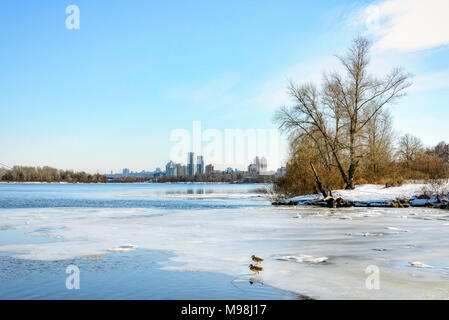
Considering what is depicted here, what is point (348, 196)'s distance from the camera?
26.0m

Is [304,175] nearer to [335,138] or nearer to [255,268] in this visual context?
[335,138]

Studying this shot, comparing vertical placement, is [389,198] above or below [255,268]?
above

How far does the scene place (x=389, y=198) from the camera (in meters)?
25.4

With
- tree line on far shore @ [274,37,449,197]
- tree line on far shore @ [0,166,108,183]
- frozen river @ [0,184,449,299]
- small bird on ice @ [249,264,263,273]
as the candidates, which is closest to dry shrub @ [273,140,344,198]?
tree line on far shore @ [274,37,449,197]

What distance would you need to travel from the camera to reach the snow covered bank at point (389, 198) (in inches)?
972

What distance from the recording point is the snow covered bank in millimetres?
24688

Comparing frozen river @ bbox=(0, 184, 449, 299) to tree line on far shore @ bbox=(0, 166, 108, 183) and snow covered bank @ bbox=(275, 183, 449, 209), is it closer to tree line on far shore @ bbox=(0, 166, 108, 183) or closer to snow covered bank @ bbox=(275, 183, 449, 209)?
snow covered bank @ bbox=(275, 183, 449, 209)

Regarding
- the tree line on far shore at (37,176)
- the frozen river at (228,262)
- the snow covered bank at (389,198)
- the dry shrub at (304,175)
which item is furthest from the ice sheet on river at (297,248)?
the tree line on far shore at (37,176)

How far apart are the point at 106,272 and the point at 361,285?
4384 millimetres

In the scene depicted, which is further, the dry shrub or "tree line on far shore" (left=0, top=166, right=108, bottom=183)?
"tree line on far shore" (left=0, top=166, right=108, bottom=183)

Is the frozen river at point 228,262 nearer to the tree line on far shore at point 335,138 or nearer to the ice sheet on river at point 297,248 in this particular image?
the ice sheet on river at point 297,248

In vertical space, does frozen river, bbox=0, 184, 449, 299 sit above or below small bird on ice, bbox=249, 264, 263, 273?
below

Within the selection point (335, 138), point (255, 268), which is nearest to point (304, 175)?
point (335, 138)

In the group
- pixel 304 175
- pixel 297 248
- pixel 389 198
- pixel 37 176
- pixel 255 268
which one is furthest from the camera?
pixel 37 176
